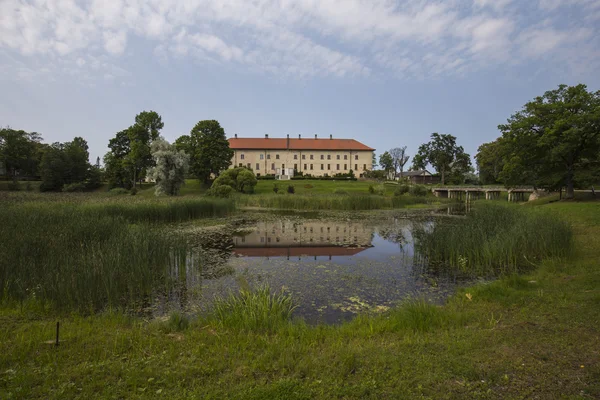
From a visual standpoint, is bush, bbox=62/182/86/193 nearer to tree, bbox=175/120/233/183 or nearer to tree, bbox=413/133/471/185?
tree, bbox=175/120/233/183

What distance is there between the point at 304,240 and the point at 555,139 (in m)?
20.5

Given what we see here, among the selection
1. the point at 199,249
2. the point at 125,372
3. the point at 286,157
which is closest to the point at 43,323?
the point at 125,372

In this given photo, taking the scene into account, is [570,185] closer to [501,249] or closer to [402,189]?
[402,189]

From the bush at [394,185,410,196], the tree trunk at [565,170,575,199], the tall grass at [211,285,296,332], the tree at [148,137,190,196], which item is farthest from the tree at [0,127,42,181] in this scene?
the tree trunk at [565,170,575,199]

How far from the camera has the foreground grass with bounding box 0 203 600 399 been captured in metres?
2.82

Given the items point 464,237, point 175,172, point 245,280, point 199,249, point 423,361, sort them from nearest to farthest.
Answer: point 423,361, point 245,280, point 464,237, point 199,249, point 175,172

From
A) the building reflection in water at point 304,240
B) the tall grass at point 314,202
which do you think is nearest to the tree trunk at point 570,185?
the tall grass at point 314,202

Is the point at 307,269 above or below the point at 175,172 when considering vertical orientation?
below

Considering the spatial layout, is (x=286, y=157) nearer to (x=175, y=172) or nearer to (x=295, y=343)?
(x=175, y=172)

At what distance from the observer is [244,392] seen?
108 inches

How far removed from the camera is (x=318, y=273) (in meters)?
8.01

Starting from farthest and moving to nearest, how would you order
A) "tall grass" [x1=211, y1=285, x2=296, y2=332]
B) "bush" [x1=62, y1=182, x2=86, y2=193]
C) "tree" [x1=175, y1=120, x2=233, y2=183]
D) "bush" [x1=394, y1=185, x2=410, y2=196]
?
"tree" [x1=175, y1=120, x2=233, y2=183] < "bush" [x1=62, y1=182, x2=86, y2=193] < "bush" [x1=394, y1=185, x2=410, y2=196] < "tall grass" [x1=211, y1=285, x2=296, y2=332]

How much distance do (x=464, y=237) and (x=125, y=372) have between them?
29.2 ft

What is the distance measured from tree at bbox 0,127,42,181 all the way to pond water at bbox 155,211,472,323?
48.9m
